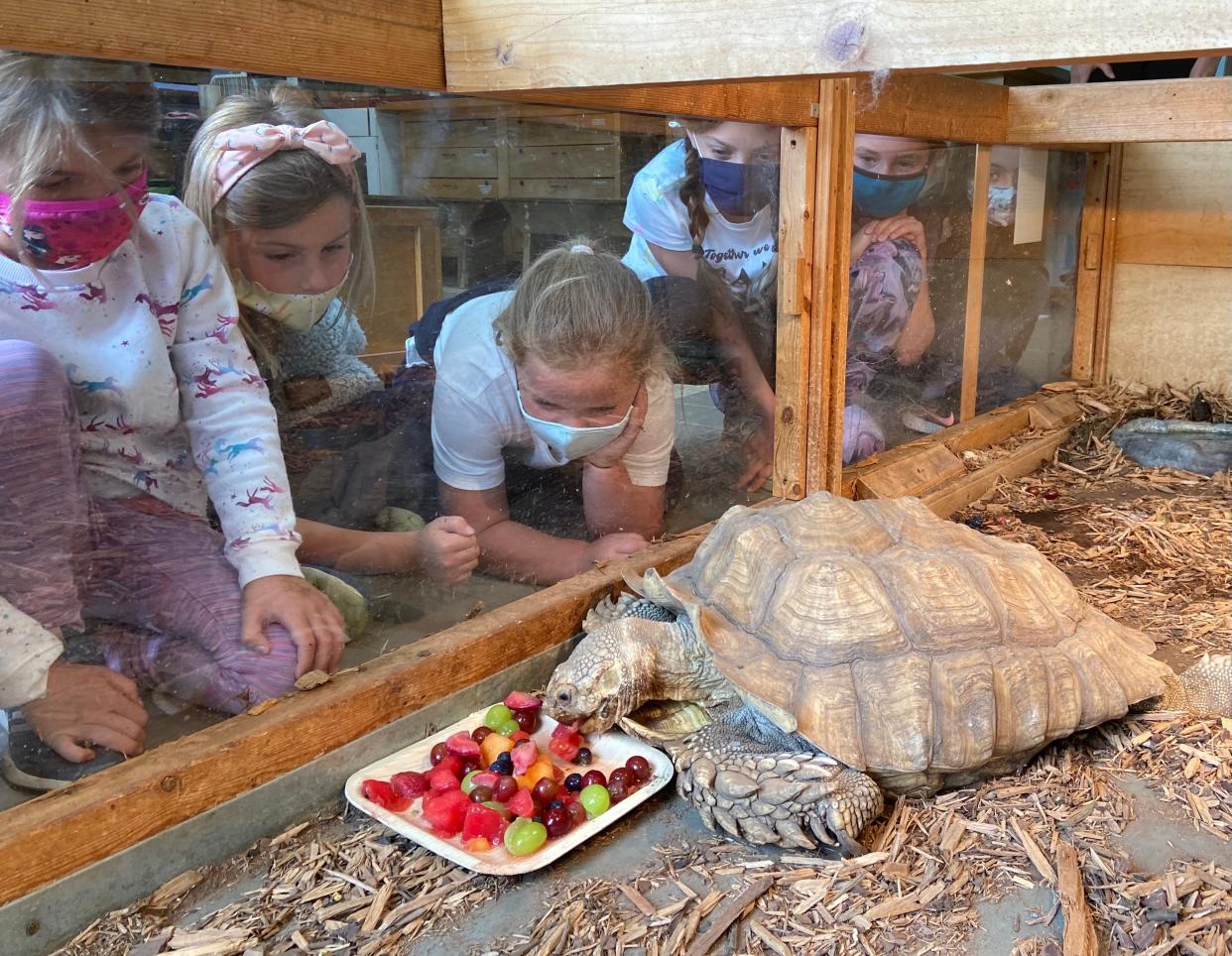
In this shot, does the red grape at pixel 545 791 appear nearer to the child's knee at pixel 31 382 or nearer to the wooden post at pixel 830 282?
the child's knee at pixel 31 382

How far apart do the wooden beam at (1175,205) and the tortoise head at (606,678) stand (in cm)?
444

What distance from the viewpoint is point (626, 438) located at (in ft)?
8.96

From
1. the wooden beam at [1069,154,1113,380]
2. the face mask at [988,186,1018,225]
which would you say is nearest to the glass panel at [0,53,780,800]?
the face mask at [988,186,1018,225]

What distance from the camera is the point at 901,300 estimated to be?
381 cm

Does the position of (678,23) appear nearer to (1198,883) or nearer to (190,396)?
(190,396)

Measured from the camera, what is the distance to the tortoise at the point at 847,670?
1.91 meters

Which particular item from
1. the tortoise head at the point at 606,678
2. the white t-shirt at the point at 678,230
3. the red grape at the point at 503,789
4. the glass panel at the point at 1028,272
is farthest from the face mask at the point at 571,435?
the glass panel at the point at 1028,272

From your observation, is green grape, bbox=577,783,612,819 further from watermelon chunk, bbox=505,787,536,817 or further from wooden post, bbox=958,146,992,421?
wooden post, bbox=958,146,992,421

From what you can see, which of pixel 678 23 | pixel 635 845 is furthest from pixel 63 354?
pixel 635 845

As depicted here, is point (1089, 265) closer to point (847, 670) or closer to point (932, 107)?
point (932, 107)

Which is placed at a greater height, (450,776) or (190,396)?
(190,396)

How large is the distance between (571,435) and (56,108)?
4.46ft

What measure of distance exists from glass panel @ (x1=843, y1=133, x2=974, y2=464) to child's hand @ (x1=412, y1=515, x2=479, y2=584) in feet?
5.25

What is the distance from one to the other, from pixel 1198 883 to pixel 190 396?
195 cm
